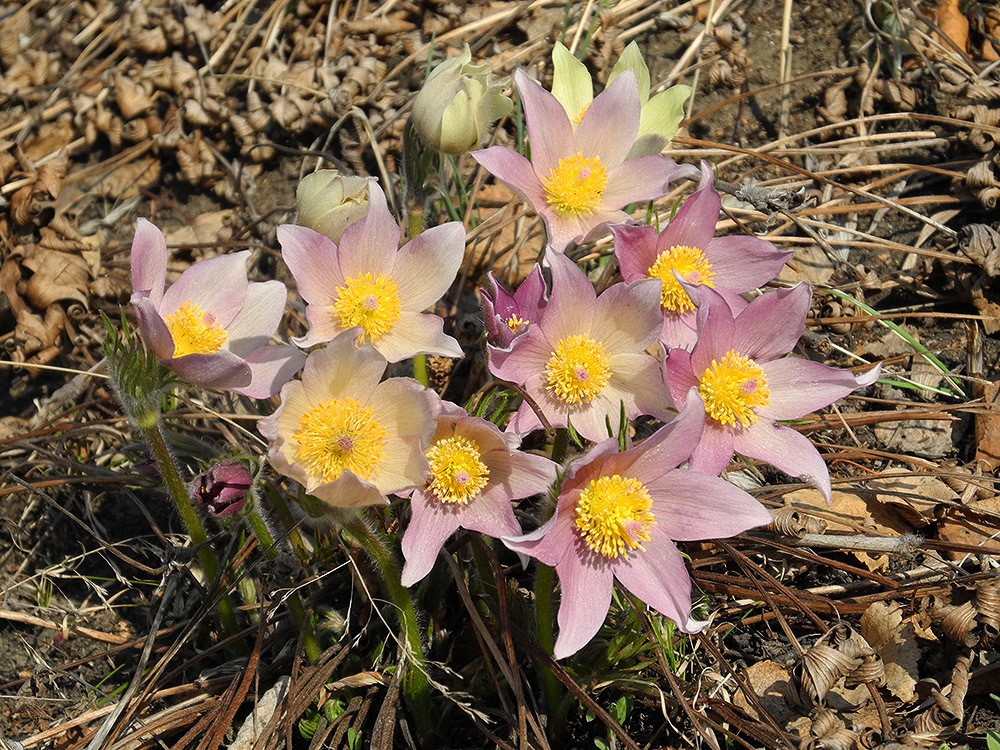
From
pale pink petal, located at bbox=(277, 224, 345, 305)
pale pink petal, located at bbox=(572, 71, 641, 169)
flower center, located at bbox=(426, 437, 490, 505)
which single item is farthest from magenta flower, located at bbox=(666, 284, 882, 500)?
pale pink petal, located at bbox=(277, 224, 345, 305)

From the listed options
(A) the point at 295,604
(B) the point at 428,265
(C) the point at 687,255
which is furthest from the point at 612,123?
(A) the point at 295,604

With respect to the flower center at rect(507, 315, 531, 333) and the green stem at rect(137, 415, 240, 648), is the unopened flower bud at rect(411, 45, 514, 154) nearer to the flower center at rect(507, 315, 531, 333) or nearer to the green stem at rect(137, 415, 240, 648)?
the flower center at rect(507, 315, 531, 333)

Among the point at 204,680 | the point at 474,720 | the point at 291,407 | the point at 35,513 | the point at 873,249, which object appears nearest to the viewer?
the point at 291,407

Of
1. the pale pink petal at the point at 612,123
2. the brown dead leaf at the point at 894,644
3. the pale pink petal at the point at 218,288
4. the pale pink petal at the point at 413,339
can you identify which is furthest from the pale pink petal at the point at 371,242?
the brown dead leaf at the point at 894,644

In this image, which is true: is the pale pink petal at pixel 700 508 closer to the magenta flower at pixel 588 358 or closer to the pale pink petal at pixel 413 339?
the magenta flower at pixel 588 358

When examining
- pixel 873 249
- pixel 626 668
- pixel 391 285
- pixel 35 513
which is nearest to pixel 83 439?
pixel 35 513

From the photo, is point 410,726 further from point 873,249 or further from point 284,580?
point 873,249
